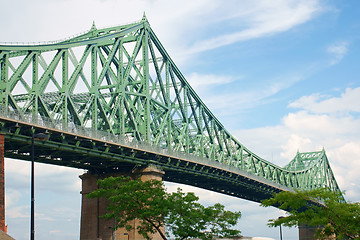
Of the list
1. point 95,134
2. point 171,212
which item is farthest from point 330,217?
point 95,134

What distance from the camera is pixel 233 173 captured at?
331ft

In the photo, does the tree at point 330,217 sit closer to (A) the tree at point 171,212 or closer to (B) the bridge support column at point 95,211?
(A) the tree at point 171,212

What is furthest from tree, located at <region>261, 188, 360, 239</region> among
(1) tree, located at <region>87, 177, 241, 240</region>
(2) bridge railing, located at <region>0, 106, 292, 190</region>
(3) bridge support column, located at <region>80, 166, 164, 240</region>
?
(3) bridge support column, located at <region>80, 166, 164, 240</region>

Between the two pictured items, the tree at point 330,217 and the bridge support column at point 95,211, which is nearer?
the tree at point 330,217

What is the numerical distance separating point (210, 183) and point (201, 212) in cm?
5021

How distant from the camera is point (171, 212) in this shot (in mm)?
53938

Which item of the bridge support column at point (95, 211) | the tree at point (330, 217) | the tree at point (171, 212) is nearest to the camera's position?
the tree at point (330, 217)

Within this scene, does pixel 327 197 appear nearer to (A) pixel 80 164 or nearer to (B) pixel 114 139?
(B) pixel 114 139

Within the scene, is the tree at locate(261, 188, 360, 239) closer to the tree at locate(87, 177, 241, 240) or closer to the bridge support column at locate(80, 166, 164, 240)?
the tree at locate(87, 177, 241, 240)

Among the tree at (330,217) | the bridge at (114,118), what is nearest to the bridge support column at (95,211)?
the bridge at (114,118)

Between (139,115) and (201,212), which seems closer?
(201,212)

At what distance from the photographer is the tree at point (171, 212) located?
5300 cm

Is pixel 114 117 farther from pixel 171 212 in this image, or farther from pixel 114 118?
pixel 171 212

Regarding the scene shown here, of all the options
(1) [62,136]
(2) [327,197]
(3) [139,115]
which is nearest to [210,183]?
(3) [139,115]
